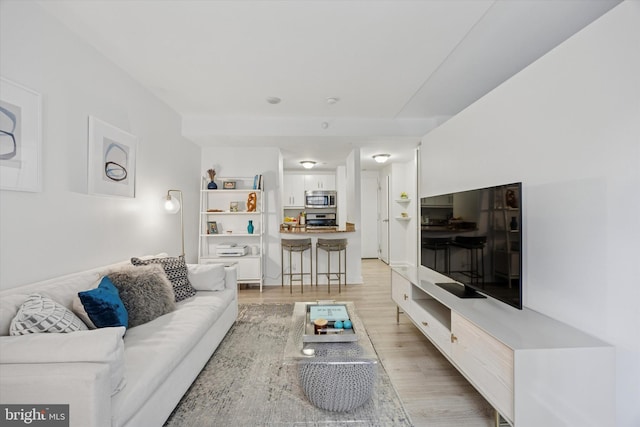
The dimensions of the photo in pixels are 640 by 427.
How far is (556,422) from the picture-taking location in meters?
1.38

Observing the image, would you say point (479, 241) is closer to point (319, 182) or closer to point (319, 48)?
point (319, 48)

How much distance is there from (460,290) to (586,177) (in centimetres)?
120

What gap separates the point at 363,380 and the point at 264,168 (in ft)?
12.8

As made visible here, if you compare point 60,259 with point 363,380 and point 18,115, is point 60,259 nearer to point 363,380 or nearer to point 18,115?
point 18,115

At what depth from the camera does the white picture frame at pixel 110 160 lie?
2.40 m

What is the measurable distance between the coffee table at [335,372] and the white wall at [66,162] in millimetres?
1818

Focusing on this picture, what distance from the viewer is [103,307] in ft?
5.61

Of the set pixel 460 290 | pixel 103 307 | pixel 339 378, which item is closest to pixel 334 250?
pixel 460 290

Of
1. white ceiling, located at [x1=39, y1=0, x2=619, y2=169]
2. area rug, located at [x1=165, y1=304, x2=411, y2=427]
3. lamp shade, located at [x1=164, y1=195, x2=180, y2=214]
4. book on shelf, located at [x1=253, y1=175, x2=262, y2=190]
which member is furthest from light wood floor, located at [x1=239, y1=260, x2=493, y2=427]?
white ceiling, located at [x1=39, y1=0, x2=619, y2=169]

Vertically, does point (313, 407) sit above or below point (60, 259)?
below

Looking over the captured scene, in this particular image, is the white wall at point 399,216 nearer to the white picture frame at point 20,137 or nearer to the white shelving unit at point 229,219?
the white shelving unit at point 229,219

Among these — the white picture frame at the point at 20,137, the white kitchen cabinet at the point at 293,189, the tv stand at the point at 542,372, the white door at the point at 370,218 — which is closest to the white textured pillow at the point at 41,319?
the white picture frame at the point at 20,137

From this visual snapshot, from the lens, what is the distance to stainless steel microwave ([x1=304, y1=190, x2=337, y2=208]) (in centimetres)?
686

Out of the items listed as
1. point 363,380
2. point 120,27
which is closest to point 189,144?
point 120,27
